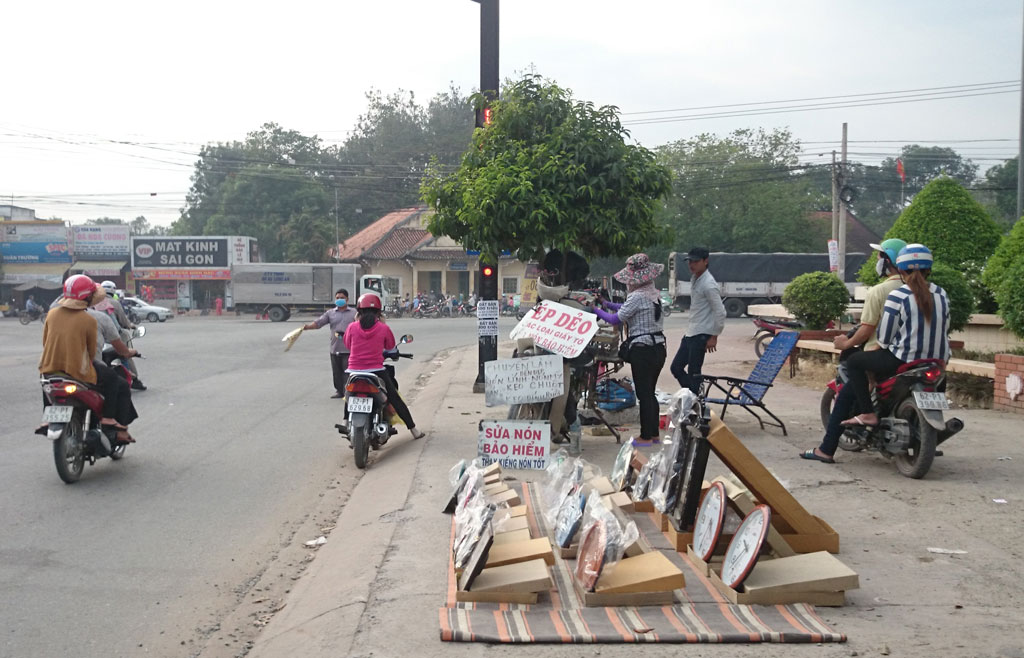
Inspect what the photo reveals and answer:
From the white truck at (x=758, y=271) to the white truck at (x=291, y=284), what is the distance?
60.4 feet

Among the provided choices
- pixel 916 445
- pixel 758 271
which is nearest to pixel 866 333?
pixel 916 445

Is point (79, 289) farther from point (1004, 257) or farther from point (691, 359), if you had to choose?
point (1004, 257)

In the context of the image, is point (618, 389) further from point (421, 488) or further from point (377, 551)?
point (377, 551)

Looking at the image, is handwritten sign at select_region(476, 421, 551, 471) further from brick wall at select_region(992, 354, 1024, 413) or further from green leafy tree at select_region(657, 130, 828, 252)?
green leafy tree at select_region(657, 130, 828, 252)

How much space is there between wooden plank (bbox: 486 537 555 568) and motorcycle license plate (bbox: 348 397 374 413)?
416 centimetres

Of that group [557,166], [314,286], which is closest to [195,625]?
[557,166]

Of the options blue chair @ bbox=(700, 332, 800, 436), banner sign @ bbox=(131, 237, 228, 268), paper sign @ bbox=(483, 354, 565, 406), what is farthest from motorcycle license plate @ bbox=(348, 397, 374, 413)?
banner sign @ bbox=(131, 237, 228, 268)

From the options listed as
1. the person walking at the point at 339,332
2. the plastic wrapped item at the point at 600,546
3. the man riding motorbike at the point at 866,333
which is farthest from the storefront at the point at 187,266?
the plastic wrapped item at the point at 600,546

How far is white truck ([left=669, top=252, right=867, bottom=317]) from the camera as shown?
4878 cm

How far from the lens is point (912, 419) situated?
282 inches

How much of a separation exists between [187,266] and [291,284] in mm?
13001

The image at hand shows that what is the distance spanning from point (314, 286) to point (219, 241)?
488 inches

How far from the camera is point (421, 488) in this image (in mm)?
7469

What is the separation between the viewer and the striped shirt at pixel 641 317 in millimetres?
8594
